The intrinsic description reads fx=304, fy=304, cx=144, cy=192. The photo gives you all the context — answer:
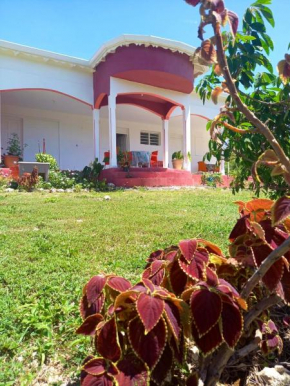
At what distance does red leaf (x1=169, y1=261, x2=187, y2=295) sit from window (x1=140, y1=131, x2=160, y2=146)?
17.3 meters

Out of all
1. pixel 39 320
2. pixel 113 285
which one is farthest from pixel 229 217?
pixel 113 285

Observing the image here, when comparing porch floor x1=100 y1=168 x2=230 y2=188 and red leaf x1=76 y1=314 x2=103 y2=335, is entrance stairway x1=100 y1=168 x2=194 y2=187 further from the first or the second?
red leaf x1=76 y1=314 x2=103 y2=335

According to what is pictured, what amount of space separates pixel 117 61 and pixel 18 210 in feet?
24.8

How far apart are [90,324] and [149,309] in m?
0.31

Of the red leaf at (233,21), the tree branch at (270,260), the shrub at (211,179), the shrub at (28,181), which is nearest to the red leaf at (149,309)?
the tree branch at (270,260)

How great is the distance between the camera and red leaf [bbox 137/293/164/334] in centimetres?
83

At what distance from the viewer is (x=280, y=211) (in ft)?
3.09

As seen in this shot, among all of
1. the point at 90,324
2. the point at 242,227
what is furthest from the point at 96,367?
the point at 242,227

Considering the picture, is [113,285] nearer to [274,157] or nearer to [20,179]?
[274,157]

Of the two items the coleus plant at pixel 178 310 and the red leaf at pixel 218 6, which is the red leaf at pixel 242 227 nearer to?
the coleus plant at pixel 178 310

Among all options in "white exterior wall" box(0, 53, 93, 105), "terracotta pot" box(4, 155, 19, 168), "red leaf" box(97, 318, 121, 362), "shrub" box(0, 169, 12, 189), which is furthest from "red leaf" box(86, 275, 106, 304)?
"terracotta pot" box(4, 155, 19, 168)

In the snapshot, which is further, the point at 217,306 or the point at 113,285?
the point at 113,285

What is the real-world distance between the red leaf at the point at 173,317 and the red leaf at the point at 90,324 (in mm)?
277

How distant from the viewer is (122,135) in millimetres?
17719
